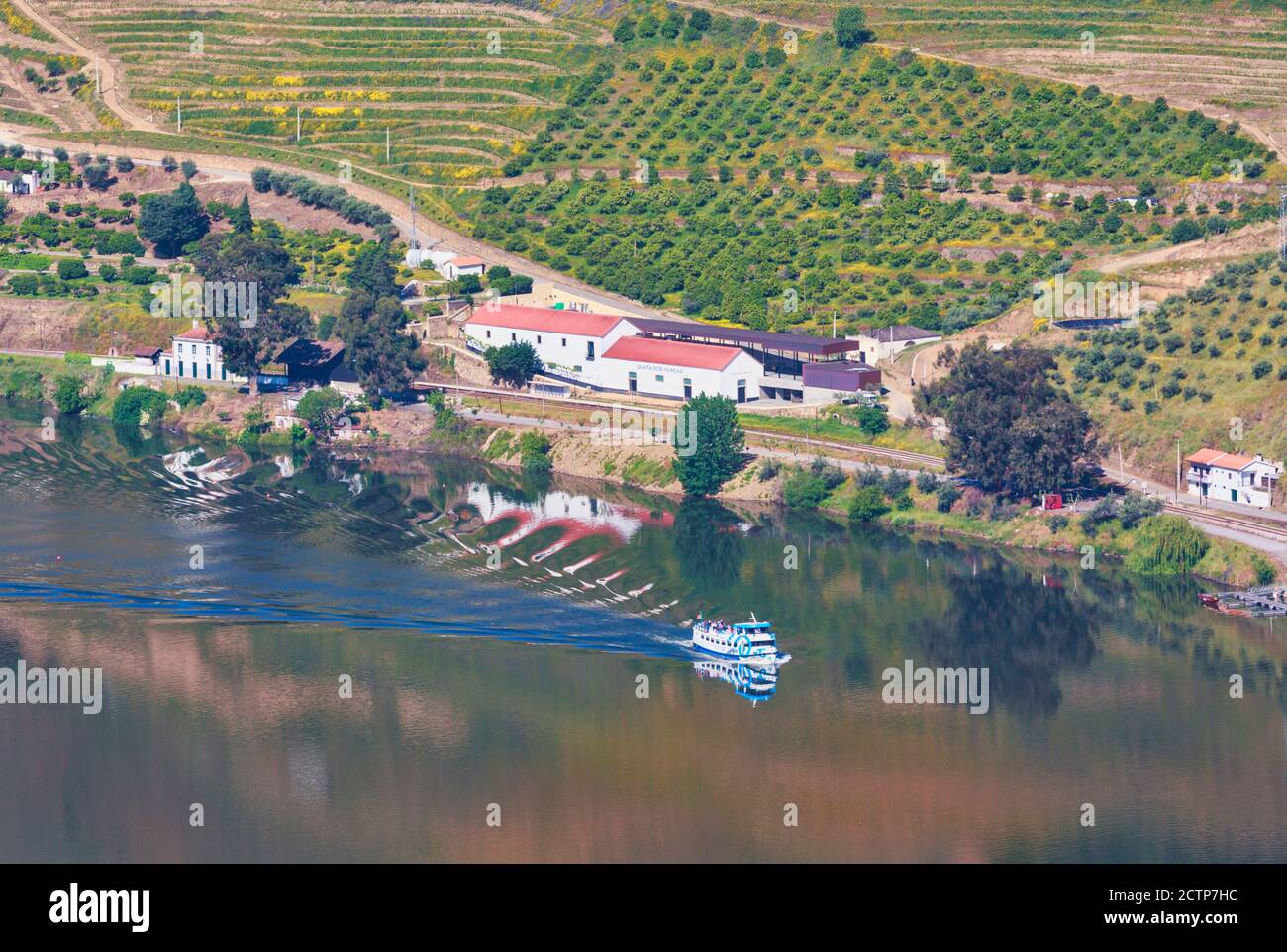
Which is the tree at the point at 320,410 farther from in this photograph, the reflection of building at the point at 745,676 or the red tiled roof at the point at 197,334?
the reflection of building at the point at 745,676

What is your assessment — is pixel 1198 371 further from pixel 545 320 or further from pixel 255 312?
pixel 255 312

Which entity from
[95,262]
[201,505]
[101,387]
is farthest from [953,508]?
[95,262]

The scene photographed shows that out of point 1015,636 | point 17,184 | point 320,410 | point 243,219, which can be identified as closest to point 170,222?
point 243,219

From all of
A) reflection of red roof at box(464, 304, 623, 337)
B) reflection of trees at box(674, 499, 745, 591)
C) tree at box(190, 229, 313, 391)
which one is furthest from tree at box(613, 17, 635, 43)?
reflection of trees at box(674, 499, 745, 591)

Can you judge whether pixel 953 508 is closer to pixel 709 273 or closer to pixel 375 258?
pixel 709 273

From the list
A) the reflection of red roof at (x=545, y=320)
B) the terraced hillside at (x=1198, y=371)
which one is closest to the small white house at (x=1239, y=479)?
the terraced hillside at (x=1198, y=371)
